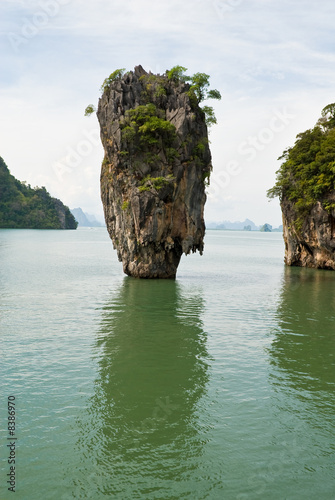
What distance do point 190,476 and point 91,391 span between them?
17.6ft

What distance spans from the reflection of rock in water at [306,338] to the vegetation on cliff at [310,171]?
14.2m

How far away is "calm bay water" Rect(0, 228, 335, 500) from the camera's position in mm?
8992

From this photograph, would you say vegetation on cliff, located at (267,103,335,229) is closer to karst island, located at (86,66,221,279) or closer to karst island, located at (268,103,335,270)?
karst island, located at (268,103,335,270)

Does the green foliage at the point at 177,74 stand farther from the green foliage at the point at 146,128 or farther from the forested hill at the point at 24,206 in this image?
the forested hill at the point at 24,206

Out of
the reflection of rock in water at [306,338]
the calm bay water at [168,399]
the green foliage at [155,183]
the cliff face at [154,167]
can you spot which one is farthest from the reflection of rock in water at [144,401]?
the green foliage at [155,183]

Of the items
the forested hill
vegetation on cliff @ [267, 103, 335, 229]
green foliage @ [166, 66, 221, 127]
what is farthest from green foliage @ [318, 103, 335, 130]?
the forested hill

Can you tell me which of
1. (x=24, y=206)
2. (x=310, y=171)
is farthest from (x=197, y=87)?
(x=24, y=206)

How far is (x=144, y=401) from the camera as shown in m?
12.7

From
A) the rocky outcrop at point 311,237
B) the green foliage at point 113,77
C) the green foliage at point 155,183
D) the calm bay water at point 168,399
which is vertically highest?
the green foliage at point 113,77

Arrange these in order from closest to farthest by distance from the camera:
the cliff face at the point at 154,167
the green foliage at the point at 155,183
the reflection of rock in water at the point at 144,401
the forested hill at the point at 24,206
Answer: the reflection of rock in water at the point at 144,401, the green foliage at the point at 155,183, the cliff face at the point at 154,167, the forested hill at the point at 24,206

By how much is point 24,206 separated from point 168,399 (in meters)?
168

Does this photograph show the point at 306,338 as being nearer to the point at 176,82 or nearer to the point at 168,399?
the point at 168,399

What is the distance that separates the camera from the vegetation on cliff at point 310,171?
45125 millimetres

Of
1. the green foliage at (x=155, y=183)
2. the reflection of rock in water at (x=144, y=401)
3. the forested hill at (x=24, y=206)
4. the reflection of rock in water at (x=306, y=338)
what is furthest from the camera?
the forested hill at (x=24, y=206)
